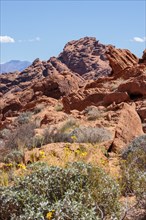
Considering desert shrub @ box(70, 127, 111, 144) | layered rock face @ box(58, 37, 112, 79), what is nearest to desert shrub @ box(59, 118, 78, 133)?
desert shrub @ box(70, 127, 111, 144)

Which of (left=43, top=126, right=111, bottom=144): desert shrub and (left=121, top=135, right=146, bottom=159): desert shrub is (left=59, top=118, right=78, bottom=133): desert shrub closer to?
(left=43, top=126, right=111, bottom=144): desert shrub

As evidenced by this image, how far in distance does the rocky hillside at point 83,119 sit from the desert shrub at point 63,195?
0.52 feet

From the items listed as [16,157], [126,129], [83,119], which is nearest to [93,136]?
[126,129]

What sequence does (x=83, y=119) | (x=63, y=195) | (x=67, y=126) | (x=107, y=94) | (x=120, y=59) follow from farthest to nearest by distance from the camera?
(x=120, y=59) < (x=107, y=94) < (x=83, y=119) < (x=67, y=126) < (x=63, y=195)

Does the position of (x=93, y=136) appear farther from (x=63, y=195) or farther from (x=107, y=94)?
(x=107, y=94)

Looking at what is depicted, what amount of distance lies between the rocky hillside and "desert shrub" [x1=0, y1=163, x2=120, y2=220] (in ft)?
0.52

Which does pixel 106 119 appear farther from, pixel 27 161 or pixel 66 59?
pixel 66 59

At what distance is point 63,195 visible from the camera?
13.5ft

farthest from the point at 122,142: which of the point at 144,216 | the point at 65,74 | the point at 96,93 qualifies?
the point at 65,74

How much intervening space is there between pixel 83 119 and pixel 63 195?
1126 cm

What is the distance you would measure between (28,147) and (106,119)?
12.9 ft

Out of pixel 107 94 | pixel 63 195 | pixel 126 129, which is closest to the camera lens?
pixel 63 195

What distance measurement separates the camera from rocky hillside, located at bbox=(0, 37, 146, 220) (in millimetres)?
A: 7113

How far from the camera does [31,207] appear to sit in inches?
154
